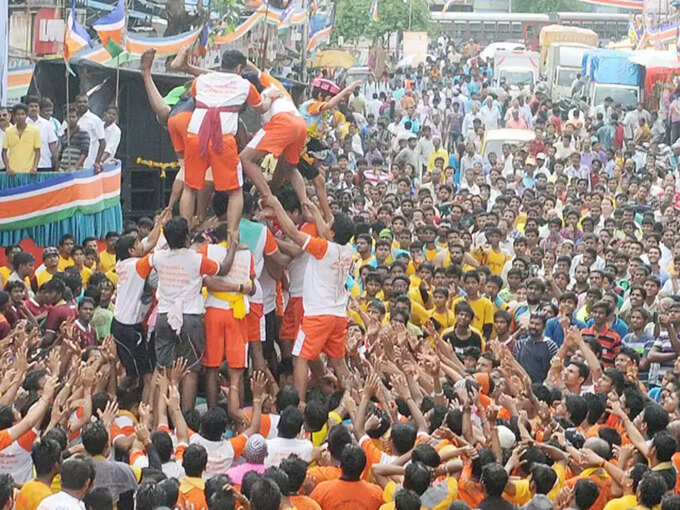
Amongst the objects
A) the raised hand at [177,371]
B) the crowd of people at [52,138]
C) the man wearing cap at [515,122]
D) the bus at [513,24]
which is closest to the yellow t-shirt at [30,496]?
the raised hand at [177,371]

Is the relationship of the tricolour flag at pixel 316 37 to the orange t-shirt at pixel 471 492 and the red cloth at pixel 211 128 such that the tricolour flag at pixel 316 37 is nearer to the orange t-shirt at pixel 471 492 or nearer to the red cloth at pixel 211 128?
the red cloth at pixel 211 128

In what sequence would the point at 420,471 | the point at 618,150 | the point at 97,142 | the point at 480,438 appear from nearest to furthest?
1. the point at 420,471
2. the point at 480,438
3. the point at 97,142
4. the point at 618,150

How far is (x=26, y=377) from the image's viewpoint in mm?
9312

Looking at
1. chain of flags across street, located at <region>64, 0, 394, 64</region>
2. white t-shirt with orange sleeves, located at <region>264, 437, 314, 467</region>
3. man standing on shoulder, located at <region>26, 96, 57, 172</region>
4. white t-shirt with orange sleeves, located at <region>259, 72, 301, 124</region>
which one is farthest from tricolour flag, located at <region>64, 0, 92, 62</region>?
white t-shirt with orange sleeves, located at <region>264, 437, 314, 467</region>

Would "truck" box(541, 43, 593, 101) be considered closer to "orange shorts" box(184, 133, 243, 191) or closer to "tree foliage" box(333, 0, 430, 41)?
"tree foliage" box(333, 0, 430, 41)

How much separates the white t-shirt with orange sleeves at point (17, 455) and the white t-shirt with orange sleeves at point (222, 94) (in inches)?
104

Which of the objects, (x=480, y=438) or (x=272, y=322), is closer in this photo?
(x=480, y=438)

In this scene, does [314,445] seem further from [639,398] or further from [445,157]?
[445,157]

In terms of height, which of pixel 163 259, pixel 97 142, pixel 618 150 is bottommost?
pixel 618 150

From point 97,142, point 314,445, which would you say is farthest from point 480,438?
point 97,142

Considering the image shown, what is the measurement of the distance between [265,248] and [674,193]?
996 cm

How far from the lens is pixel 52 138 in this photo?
15.2 metres

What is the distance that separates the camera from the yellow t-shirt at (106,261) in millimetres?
13828

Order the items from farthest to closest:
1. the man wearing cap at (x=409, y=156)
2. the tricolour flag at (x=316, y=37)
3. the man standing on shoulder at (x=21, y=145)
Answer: the tricolour flag at (x=316, y=37) → the man wearing cap at (x=409, y=156) → the man standing on shoulder at (x=21, y=145)
